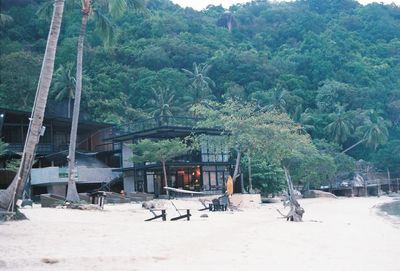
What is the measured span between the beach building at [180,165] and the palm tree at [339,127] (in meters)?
29.1

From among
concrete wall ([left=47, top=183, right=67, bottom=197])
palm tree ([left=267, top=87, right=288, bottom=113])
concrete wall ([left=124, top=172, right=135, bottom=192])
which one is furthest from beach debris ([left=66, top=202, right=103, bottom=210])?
palm tree ([left=267, top=87, right=288, bottom=113])

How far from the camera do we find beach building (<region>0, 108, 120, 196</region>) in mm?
35562

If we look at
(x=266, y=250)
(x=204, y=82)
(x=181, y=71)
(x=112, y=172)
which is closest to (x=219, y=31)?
(x=181, y=71)

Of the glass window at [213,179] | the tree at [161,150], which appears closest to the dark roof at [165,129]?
the tree at [161,150]

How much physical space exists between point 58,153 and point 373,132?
41.2m

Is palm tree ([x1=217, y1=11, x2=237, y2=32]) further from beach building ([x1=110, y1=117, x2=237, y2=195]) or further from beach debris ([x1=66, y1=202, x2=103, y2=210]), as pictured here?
beach debris ([x1=66, y1=202, x2=103, y2=210])

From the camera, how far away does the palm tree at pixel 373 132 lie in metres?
61.0

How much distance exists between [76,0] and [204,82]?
41.0 meters

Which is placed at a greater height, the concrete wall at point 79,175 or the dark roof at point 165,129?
the dark roof at point 165,129

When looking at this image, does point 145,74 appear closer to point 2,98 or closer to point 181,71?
point 181,71

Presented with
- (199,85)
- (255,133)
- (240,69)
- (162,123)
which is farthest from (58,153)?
(240,69)

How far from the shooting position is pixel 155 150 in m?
32.3

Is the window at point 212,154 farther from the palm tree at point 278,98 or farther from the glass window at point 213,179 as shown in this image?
the palm tree at point 278,98

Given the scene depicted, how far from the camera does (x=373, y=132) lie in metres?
60.9
